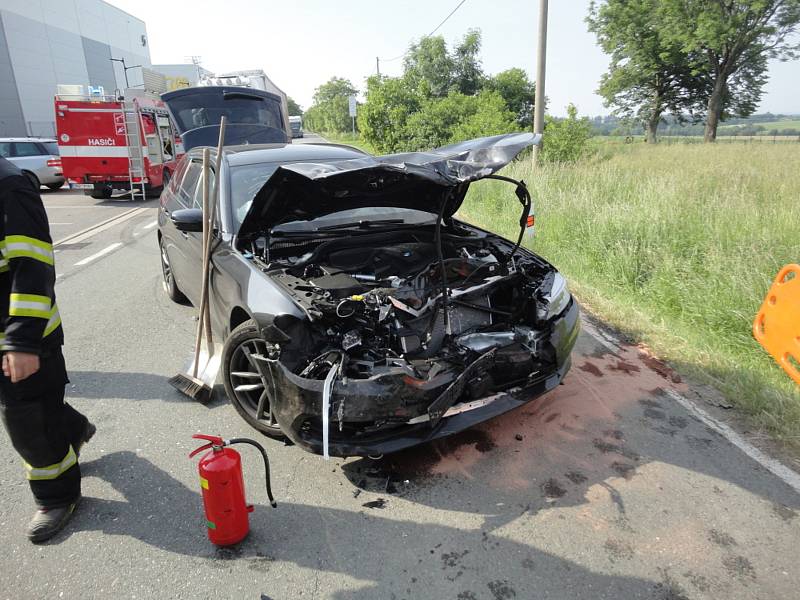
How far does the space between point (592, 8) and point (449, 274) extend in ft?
142

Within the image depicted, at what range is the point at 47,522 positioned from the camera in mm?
2482

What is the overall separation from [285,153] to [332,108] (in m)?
77.7

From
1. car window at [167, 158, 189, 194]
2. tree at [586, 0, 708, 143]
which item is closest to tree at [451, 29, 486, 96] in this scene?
tree at [586, 0, 708, 143]

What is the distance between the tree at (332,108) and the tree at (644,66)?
30.4 metres

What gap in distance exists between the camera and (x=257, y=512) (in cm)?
258

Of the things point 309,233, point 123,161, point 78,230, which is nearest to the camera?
point 309,233

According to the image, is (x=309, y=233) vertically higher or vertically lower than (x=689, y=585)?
higher

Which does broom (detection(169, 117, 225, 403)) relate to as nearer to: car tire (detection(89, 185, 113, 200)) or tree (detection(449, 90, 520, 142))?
tree (detection(449, 90, 520, 142))

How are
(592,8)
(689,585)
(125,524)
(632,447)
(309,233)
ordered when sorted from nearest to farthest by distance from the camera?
(689,585)
(125,524)
(632,447)
(309,233)
(592,8)

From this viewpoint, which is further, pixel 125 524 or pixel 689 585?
pixel 125 524

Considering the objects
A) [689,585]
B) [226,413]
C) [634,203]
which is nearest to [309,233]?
[226,413]

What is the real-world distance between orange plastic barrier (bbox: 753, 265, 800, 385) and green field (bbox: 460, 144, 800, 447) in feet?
0.47

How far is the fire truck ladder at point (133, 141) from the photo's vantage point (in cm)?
1336

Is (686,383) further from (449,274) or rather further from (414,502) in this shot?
(414,502)
